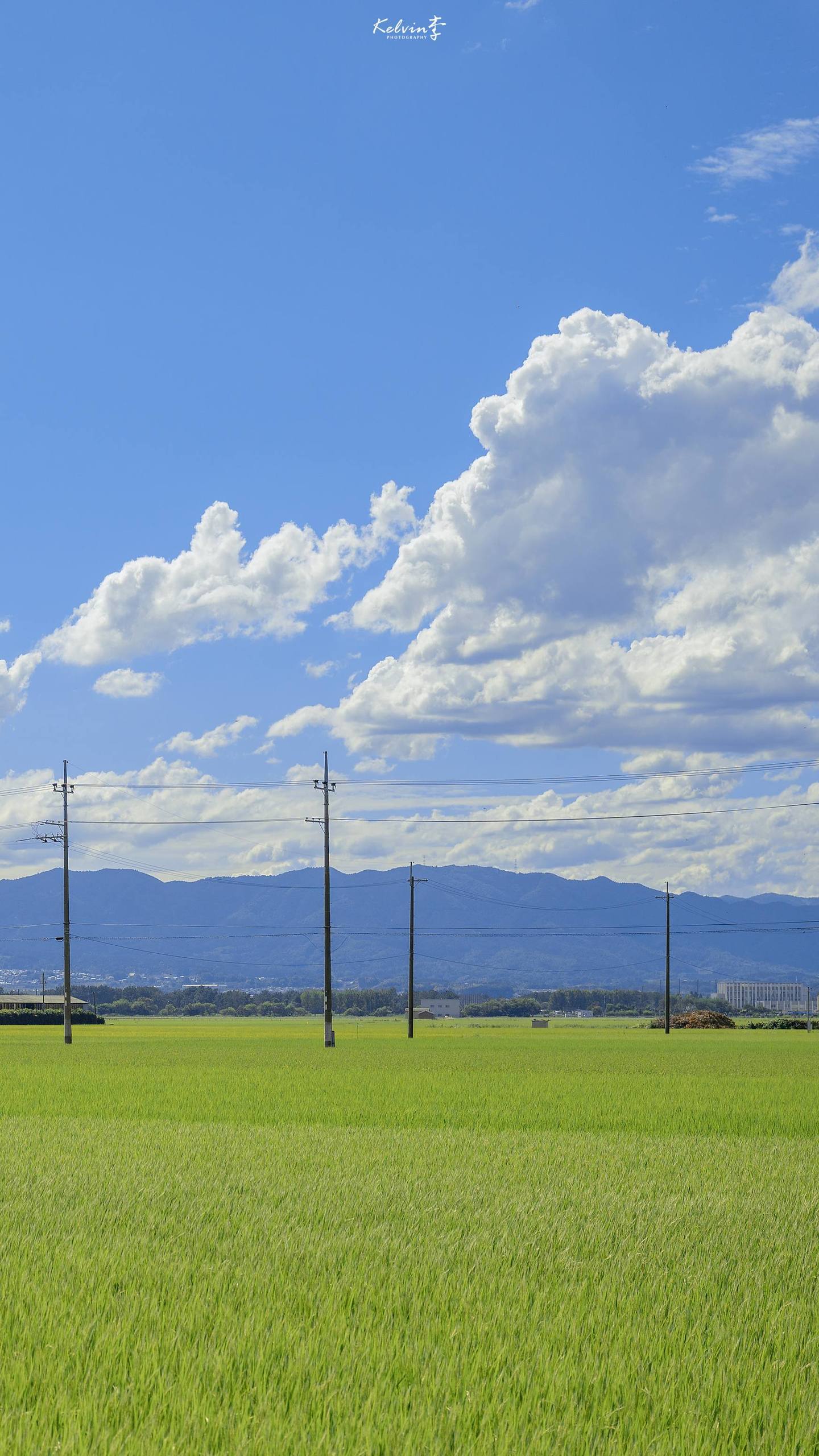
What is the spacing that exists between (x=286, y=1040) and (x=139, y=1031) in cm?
3354

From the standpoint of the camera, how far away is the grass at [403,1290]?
723 centimetres

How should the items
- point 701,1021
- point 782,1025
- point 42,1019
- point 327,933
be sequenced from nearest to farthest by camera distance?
point 327,933 < point 701,1021 < point 42,1019 < point 782,1025

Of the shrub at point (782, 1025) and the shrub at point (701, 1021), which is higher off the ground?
the shrub at point (701, 1021)

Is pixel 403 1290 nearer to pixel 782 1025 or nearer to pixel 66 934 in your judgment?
pixel 66 934

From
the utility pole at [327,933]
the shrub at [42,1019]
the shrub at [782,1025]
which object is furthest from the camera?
the shrub at [42,1019]

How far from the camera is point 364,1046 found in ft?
243

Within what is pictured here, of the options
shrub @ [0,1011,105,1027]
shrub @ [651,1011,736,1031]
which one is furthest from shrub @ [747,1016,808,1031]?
shrub @ [0,1011,105,1027]

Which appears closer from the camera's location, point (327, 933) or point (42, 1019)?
point (327, 933)

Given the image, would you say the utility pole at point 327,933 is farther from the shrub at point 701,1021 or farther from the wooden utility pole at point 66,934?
the shrub at point 701,1021

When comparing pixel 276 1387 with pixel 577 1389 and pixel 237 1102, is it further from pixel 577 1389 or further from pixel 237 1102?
pixel 237 1102

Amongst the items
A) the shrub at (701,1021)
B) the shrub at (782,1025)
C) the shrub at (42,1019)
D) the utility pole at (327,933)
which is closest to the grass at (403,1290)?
the utility pole at (327,933)

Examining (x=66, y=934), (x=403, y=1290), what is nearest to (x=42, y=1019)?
(x=66, y=934)

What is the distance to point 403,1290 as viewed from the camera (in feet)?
33.5

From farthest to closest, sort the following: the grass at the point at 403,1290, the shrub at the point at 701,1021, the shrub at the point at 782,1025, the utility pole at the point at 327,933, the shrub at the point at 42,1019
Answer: the shrub at the point at 42,1019 → the shrub at the point at 782,1025 → the shrub at the point at 701,1021 → the utility pole at the point at 327,933 → the grass at the point at 403,1290
